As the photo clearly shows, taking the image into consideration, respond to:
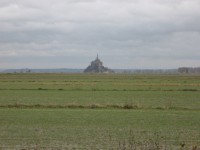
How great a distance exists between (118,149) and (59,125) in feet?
29.3

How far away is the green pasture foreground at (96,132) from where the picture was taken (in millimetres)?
16578

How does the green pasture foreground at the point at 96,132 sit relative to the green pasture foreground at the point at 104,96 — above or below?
above

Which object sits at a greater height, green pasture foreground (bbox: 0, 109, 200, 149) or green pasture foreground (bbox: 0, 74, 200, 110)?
green pasture foreground (bbox: 0, 109, 200, 149)

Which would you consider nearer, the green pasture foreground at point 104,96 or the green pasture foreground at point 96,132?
the green pasture foreground at point 96,132

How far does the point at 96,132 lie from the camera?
Answer: 2028 centimetres

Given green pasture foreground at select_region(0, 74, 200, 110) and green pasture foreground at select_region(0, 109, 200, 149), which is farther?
green pasture foreground at select_region(0, 74, 200, 110)

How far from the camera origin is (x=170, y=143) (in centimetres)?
1703

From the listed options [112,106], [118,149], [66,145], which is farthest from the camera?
[112,106]

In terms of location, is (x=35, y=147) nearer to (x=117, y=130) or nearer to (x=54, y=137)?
(x=54, y=137)

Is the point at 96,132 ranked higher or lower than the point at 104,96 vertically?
higher

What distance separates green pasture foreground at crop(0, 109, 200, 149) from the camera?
16.6 metres

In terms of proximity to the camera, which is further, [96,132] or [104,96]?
[104,96]

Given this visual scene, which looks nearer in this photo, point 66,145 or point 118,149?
point 118,149

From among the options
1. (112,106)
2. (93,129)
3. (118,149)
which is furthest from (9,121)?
(112,106)
